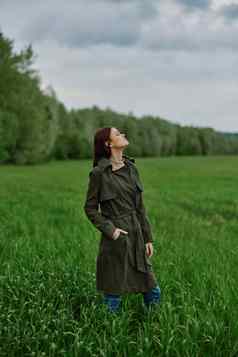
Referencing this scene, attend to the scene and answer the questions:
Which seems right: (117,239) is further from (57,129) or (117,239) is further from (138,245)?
(57,129)

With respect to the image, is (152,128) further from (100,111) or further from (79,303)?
(79,303)

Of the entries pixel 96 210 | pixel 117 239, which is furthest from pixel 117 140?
pixel 117 239

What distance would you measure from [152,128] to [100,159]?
104140 millimetres

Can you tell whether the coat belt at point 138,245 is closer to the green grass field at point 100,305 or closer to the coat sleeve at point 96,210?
the coat sleeve at point 96,210

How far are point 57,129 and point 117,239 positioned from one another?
66.7 m

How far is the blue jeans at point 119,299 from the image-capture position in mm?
4340

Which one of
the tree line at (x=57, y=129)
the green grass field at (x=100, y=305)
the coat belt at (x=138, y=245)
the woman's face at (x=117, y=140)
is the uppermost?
the tree line at (x=57, y=129)

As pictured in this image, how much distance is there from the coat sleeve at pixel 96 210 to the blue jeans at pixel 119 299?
64 cm

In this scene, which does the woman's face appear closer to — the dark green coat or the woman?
the woman

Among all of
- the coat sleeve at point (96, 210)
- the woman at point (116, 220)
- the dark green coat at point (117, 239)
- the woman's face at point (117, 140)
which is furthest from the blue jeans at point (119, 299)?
the woman's face at point (117, 140)

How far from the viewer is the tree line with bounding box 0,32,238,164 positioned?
141ft

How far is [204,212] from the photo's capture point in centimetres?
1288

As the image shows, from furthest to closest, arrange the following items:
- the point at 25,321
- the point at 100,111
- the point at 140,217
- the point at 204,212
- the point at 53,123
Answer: the point at 100,111
the point at 53,123
the point at 204,212
the point at 140,217
the point at 25,321

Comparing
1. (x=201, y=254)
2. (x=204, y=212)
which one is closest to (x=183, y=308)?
(x=201, y=254)
